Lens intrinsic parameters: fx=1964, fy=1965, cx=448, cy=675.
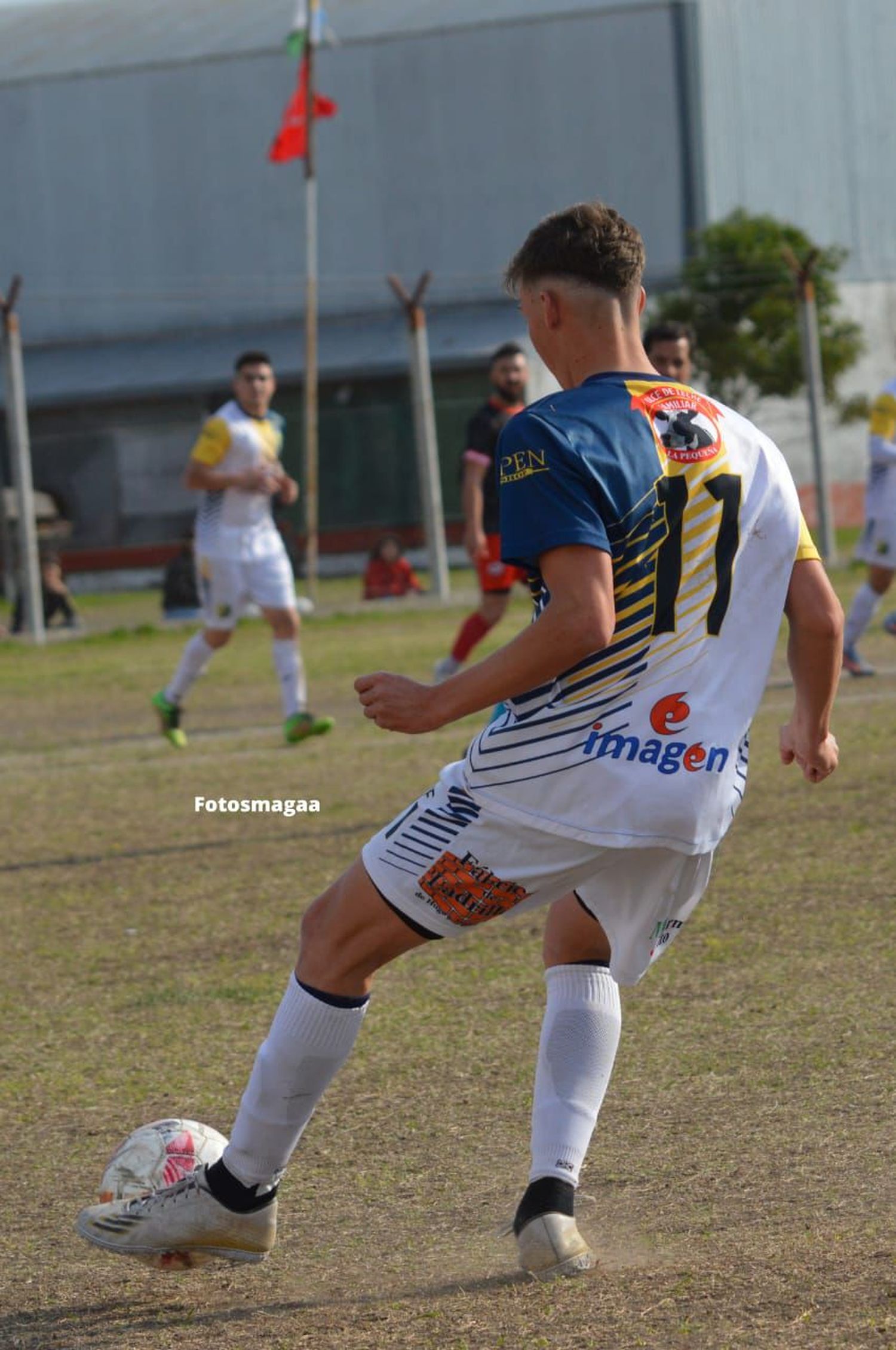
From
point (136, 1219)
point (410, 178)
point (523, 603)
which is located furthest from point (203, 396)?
point (136, 1219)

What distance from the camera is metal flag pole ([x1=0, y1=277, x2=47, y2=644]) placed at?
66.2 ft

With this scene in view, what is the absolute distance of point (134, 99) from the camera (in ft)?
157

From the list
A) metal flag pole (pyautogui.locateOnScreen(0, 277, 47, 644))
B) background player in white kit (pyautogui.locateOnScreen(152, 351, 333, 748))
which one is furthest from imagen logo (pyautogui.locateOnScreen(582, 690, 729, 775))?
metal flag pole (pyautogui.locateOnScreen(0, 277, 47, 644))

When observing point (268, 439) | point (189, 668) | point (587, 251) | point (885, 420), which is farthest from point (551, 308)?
point (885, 420)

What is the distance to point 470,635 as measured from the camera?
13.5 metres

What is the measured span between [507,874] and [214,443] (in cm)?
909

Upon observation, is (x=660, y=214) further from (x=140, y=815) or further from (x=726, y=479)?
(x=726, y=479)

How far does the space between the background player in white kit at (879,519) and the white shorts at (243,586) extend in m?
3.66

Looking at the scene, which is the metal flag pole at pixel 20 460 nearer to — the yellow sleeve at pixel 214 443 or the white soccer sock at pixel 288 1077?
the yellow sleeve at pixel 214 443

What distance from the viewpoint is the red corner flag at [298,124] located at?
89.8ft

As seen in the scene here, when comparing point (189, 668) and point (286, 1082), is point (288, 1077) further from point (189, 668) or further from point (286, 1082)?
point (189, 668)

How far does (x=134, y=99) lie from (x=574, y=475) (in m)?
47.1

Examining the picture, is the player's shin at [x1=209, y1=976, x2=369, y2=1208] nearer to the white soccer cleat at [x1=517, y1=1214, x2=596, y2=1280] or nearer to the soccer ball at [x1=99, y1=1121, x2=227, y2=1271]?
the soccer ball at [x1=99, y1=1121, x2=227, y2=1271]

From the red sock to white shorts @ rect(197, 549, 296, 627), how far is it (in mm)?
1518
